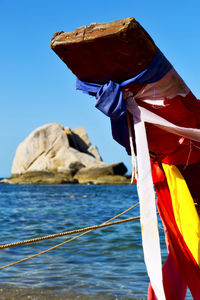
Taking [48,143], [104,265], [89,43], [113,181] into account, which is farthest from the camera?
[48,143]

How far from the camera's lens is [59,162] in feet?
165

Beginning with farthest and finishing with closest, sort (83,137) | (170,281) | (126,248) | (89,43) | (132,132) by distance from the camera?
(83,137), (126,248), (170,281), (132,132), (89,43)

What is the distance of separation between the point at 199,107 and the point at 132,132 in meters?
0.50

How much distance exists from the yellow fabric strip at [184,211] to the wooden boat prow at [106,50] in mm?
878

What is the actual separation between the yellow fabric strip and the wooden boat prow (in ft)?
2.88

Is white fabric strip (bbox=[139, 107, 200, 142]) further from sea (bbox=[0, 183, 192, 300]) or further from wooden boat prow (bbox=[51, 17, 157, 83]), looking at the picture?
sea (bbox=[0, 183, 192, 300])

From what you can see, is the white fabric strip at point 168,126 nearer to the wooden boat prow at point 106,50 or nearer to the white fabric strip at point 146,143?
the white fabric strip at point 146,143

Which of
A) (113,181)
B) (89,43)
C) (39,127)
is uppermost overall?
(39,127)

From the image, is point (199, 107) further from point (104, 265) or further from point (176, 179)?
point (104, 265)

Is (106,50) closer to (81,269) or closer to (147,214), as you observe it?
(147,214)

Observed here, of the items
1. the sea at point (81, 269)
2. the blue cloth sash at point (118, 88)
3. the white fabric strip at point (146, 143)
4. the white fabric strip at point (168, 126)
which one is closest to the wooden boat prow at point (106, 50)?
the blue cloth sash at point (118, 88)

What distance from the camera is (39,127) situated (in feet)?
181

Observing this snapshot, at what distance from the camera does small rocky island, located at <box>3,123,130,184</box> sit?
156 ft

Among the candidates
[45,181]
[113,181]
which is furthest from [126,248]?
[45,181]
